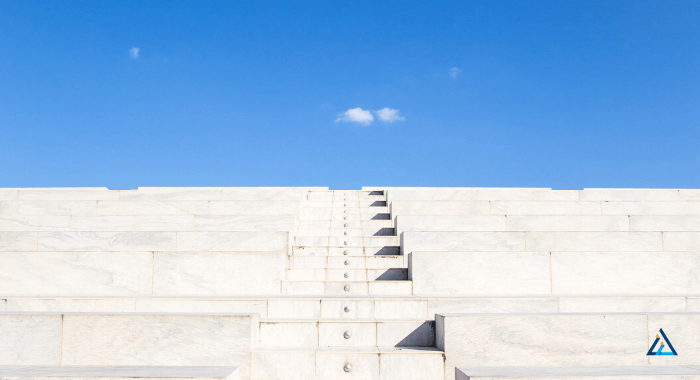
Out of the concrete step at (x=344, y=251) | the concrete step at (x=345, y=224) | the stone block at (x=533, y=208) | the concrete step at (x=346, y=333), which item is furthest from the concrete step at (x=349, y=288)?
the stone block at (x=533, y=208)

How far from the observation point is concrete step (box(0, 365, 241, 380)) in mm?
5336

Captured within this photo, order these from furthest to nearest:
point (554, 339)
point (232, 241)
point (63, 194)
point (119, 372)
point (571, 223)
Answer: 1. point (63, 194)
2. point (571, 223)
3. point (232, 241)
4. point (554, 339)
5. point (119, 372)

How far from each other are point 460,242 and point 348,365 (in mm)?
4357

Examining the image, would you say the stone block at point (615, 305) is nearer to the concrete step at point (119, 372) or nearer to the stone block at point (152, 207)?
the concrete step at point (119, 372)

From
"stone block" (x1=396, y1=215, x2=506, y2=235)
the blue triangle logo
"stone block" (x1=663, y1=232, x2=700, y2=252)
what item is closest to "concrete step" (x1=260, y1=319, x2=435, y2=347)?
the blue triangle logo

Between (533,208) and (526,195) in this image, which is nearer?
(533,208)

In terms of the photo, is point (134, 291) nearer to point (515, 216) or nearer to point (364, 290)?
point (364, 290)

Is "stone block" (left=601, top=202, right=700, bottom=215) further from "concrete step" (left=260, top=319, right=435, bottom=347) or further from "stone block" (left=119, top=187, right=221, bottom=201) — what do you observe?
"stone block" (left=119, top=187, right=221, bottom=201)

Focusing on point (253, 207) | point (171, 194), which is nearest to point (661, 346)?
point (253, 207)

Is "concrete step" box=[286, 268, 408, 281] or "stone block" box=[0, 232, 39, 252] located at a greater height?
"stone block" box=[0, 232, 39, 252]

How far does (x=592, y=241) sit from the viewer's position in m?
10.1

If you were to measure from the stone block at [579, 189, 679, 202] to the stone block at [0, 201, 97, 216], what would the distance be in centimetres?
1404

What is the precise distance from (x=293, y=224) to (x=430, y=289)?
13.2 ft

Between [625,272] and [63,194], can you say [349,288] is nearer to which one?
[625,272]
